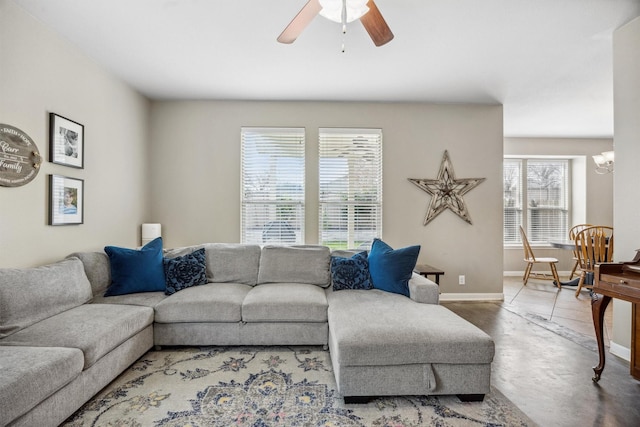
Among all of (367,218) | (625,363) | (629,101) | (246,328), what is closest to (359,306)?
(246,328)

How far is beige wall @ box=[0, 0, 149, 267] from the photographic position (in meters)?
2.27

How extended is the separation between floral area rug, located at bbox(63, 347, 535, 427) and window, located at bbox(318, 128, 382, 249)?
2015mm

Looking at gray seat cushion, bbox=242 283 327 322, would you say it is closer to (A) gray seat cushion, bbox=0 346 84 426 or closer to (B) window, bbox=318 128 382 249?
(A) gray seat cushion, bbox=0 346 84 426

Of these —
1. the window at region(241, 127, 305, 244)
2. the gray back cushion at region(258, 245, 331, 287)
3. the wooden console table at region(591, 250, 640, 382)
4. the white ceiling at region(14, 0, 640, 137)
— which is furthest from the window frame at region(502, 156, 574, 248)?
the gray back cushion at region(258, 245, 331, 287)

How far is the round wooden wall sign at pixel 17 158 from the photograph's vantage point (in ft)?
7.15

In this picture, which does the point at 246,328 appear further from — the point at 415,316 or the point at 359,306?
the point at 415,316

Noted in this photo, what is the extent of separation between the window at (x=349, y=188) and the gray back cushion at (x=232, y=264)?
1160mm

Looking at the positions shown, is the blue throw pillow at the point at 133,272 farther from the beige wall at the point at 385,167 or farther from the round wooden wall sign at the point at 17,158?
the beige wall at the point at 385,167

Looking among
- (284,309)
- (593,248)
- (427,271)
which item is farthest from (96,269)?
(593,248)

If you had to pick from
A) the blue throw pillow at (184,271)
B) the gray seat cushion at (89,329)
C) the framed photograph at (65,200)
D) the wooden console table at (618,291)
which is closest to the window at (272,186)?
the blue throw pillow at (184,271)

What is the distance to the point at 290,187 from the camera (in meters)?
4.21

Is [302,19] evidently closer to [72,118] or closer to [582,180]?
[72,118]

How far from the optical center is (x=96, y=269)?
9.11 ft

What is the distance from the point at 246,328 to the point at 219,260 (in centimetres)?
90
